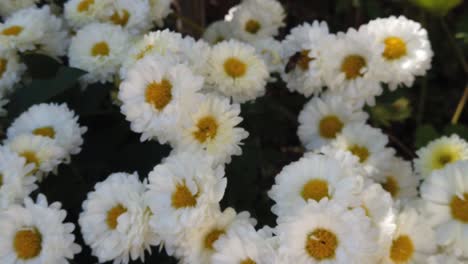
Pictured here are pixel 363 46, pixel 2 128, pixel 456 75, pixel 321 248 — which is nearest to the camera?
pixel 321 248

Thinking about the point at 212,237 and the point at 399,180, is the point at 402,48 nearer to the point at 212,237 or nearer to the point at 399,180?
the point at 399,180

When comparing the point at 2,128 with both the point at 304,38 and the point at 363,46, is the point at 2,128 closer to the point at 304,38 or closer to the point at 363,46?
the point at 304,38

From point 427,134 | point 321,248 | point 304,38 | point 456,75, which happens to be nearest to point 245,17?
point 304,38

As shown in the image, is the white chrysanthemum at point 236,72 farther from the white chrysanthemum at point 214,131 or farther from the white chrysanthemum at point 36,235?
the white chrysanthemum at point 36,235

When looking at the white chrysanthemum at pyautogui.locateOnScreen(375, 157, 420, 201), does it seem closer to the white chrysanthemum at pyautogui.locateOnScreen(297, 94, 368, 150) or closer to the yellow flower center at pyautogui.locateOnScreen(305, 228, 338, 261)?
the white chrysanthemum at pyautogui.locateOnScreen(297, 94, 368, 150)

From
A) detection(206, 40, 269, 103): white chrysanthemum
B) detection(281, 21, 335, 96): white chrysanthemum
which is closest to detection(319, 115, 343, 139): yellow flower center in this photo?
detection(281, 21, 335, 96): white chrysanthemum

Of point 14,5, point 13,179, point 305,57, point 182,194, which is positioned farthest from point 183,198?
point 14,5
